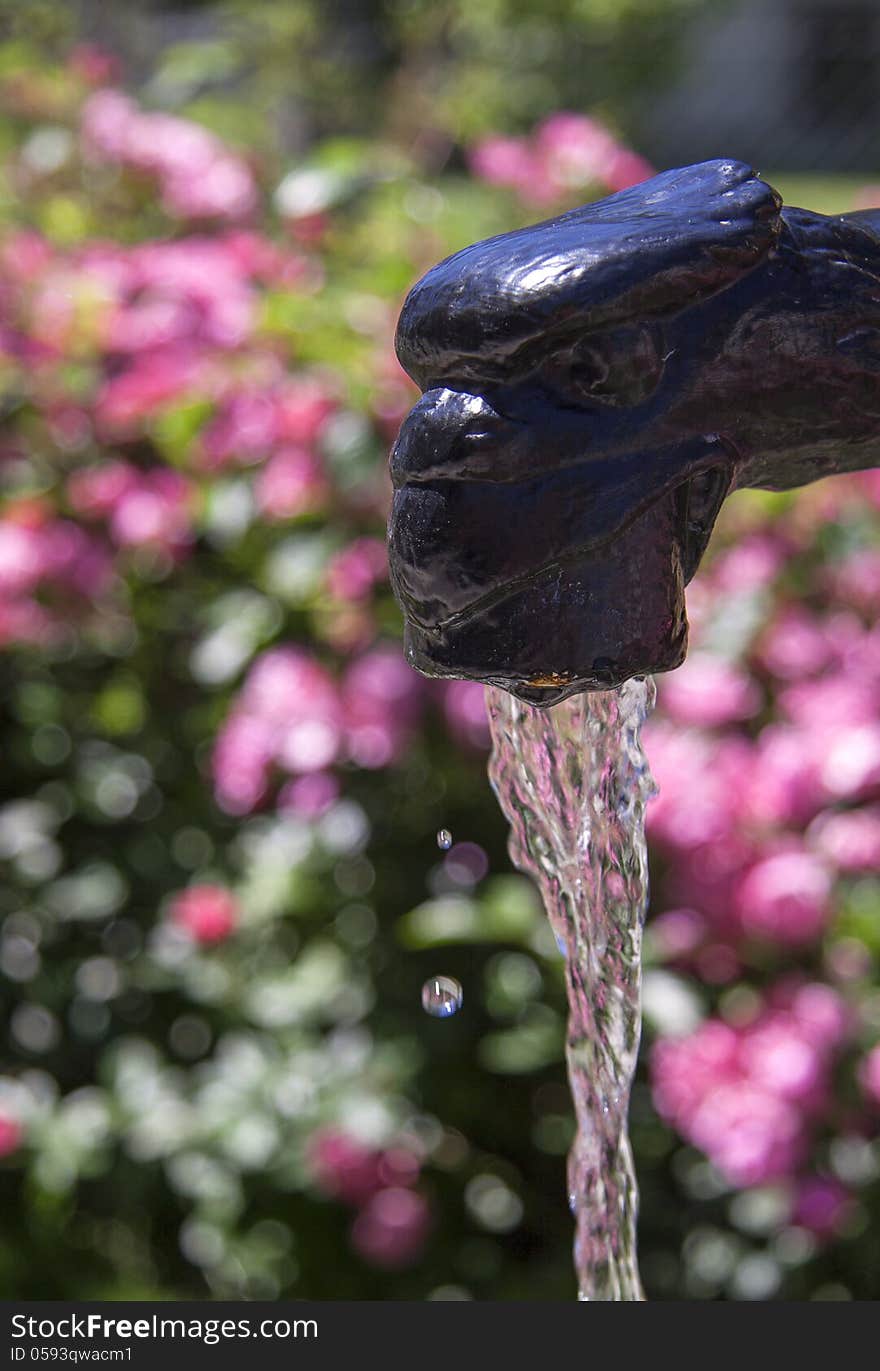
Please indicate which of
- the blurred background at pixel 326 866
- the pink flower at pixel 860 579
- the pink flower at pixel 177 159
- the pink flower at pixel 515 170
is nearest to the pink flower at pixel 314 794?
the blurred background at pixel 326 866

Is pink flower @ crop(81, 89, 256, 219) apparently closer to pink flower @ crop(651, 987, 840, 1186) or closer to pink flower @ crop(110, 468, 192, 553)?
pink flower @ crop(110, 468, 192, 553)

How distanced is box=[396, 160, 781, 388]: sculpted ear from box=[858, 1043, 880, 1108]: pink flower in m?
1.15

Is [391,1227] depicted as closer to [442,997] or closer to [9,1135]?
[9,1135]

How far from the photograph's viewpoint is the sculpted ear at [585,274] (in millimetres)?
607

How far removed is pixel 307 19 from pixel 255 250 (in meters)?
6.11

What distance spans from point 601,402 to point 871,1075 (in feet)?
3.85

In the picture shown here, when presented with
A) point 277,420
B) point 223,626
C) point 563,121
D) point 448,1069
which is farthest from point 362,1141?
point 563,121

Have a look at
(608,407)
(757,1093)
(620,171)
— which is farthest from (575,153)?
(608,407)

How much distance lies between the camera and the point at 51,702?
7.46ft

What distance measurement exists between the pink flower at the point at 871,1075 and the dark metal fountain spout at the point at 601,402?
1.06 metres

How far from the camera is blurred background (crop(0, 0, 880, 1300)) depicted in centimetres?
175

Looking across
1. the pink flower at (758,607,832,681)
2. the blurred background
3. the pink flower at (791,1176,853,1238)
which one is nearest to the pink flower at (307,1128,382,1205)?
the blurred background

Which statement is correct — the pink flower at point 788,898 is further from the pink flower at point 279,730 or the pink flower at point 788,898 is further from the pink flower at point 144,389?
the pink flower at point 144,389

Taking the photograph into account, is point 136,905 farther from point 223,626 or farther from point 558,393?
point 558,393
